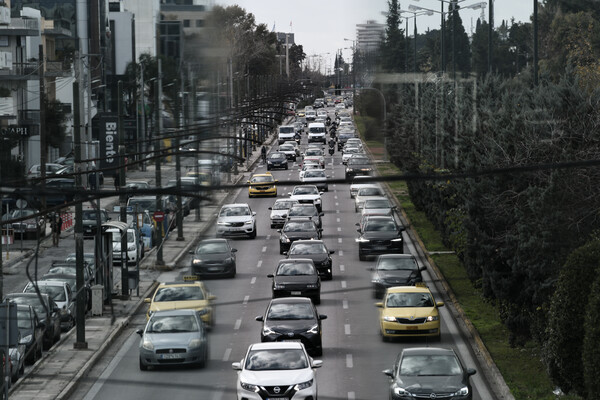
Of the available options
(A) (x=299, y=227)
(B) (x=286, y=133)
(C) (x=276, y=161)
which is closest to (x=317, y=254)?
(A) (x=299, y=227)

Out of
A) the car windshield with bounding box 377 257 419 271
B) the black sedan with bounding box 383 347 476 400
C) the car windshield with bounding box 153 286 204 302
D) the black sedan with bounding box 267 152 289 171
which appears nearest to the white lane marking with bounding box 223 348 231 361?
the car windshield with bounding box 153 286 204 302

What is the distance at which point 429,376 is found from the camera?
21359 millimetres

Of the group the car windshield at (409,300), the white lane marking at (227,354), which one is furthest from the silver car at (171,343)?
the car windshield at (409,300)

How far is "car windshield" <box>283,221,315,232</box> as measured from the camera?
4544 cm

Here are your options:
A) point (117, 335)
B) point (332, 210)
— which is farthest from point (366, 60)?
point (332, 210)

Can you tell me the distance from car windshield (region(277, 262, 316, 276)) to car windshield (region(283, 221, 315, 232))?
11.0m

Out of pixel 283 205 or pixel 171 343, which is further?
pixel 283 205

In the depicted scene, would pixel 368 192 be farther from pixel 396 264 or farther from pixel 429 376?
pixel 429 376

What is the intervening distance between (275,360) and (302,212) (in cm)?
2833

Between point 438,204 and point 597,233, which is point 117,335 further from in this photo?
point 438,204

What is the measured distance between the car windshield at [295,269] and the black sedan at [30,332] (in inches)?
333

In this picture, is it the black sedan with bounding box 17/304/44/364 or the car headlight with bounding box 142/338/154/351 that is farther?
the black sedan with bounding box 17/304/44/364

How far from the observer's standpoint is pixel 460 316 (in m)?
31.9

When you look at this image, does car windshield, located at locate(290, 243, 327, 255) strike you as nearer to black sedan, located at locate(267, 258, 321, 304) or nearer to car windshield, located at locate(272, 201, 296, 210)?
black sedan, located at locate(267, 258, 321, 304)
